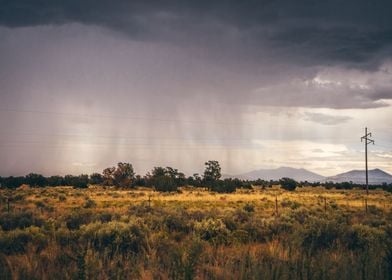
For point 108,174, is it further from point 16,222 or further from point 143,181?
point 16,222

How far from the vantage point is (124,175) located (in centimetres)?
9381

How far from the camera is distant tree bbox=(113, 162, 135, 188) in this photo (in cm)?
9069

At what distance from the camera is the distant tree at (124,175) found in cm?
9069

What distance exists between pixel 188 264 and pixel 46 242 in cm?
775

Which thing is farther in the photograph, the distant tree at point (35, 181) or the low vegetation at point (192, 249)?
the distant tree at point (35, 181)

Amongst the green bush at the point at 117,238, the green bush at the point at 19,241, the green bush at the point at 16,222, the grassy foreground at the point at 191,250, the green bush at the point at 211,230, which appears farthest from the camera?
the green bush at the point at 16,222

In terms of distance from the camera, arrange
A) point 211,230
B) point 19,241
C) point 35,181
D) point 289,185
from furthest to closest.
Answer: point 35,181 < point 289,185 < point 211,230 < point 19,241

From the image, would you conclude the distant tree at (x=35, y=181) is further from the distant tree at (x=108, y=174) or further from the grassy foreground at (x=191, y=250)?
the grassy foreground at (x=191, y=250)

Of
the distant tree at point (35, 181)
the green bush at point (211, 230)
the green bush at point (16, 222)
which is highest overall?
the distant tree at point (35, 181)

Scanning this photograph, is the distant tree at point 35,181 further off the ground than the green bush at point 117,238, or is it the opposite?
the distant tree at point 35,181

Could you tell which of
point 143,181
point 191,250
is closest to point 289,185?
point 143,181

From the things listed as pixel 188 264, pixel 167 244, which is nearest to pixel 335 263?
pixel 188 264

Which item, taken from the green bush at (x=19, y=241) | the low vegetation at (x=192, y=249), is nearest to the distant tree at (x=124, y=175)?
the low vegetation at (x=192, y=249)

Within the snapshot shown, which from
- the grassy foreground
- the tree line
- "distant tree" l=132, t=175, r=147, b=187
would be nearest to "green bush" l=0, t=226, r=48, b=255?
the grassy foreground
